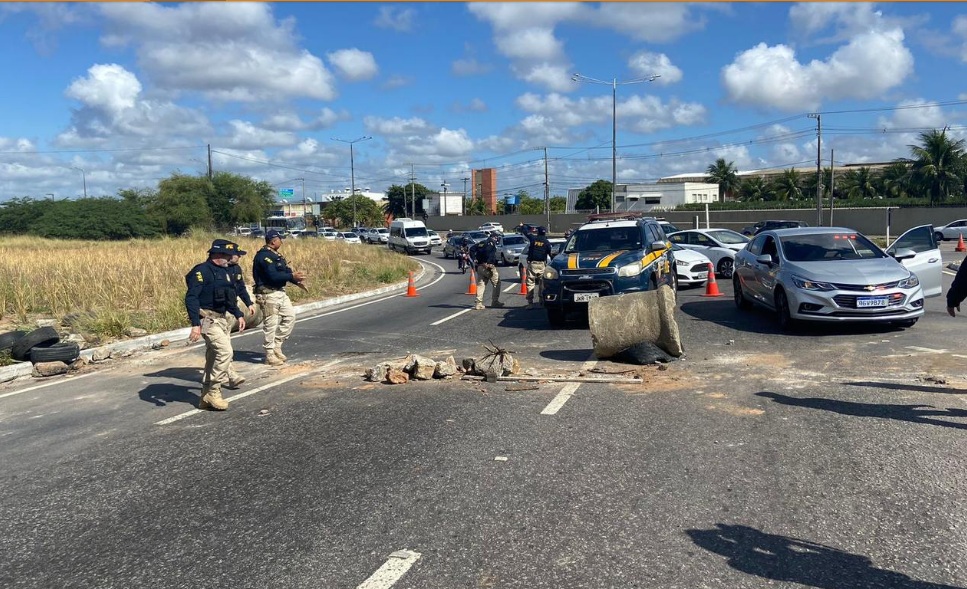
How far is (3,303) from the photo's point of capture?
51.0ft

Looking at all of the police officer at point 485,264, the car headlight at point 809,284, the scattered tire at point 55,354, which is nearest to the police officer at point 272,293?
the scattered tire at point 55,354

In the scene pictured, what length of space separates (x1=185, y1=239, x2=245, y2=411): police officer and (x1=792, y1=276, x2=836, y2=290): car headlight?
7.71 m

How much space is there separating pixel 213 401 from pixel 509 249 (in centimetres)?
2763

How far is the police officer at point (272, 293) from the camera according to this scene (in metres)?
10.4

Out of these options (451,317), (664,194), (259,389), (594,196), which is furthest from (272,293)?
(594,196)

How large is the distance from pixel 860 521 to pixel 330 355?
8040 mm

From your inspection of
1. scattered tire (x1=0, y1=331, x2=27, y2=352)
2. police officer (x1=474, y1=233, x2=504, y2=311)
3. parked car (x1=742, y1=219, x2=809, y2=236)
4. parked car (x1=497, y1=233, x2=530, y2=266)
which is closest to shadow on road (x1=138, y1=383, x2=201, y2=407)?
scattered tire (x1=0, y1=331, x2=27, y2=352)

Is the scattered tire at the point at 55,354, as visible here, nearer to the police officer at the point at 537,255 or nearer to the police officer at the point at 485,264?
the police officer at the point at 485,264

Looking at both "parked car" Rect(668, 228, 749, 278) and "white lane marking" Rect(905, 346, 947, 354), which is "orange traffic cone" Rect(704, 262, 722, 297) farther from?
"white lane marking" Rect(905, 346, 947, 354)

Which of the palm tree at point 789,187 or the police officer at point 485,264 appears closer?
the police officer at point 485,264

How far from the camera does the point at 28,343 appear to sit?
36.0 ft

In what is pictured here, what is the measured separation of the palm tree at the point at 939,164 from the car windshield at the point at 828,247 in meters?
61.1

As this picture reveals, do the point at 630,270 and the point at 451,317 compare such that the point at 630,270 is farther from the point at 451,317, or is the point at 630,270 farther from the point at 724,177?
the point at 724,177

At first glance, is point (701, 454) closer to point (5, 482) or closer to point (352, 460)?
point (352, 460)
